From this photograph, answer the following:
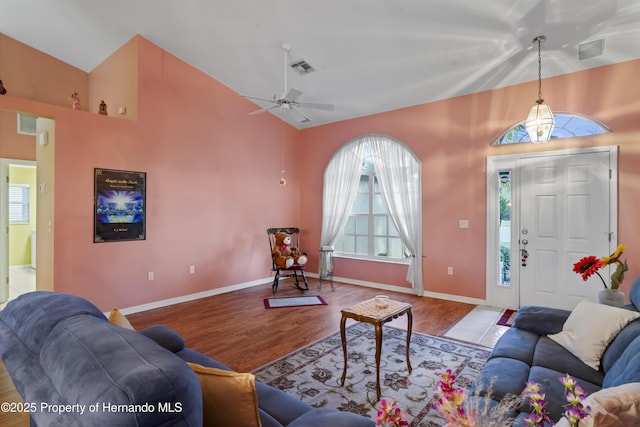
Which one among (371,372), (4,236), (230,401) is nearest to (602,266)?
(371,372)

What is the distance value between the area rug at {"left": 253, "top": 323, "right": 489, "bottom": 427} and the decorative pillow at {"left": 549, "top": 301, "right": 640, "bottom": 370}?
81 cm

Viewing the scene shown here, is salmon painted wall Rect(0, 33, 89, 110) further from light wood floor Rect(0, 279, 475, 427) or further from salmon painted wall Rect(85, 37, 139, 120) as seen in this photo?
light wood floor Rect(0, 279, 475, 427)

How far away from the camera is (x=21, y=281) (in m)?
6.27

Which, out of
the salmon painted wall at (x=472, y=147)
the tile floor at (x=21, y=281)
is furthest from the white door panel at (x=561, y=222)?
the tile floor at (x=21, y=281)

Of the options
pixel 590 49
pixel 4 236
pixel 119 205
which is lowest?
pixel 4 236

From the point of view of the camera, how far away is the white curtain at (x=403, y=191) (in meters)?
5.27

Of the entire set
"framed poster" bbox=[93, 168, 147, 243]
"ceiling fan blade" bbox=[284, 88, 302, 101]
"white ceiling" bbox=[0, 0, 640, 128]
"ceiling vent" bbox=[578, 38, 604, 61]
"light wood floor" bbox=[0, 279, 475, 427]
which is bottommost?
"light wood floor" bbox=[0, 279, 475, 427]

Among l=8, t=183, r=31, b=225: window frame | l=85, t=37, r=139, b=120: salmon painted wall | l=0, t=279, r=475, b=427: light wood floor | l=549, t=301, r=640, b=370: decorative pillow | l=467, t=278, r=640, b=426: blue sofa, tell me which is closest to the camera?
l=467, t=278, r=640, b=426: blue sofa

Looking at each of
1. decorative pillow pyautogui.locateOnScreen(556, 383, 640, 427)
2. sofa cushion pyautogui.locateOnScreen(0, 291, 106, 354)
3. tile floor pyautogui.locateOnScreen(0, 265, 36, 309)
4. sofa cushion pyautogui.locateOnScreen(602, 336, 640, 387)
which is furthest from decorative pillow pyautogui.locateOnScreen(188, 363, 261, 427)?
tile floor pyautogui.locateOnScreen(0, 265, 36, 309)

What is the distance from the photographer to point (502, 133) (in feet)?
14.8

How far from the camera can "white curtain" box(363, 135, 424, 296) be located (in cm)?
527

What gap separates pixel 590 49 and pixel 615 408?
13.5 feet

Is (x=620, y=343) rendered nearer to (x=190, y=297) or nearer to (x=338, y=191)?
(x=338, y=191)

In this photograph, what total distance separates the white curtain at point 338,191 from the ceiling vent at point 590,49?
3240mm
